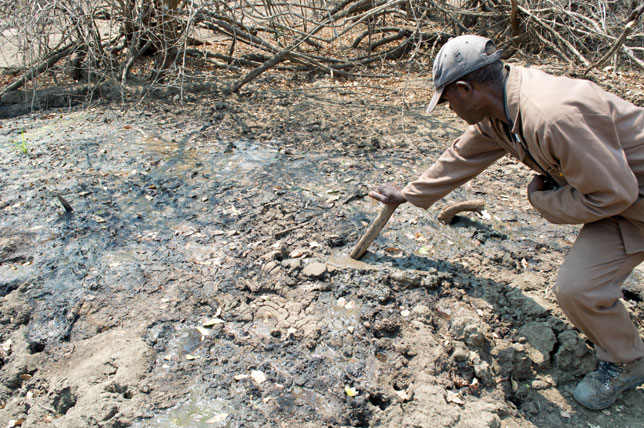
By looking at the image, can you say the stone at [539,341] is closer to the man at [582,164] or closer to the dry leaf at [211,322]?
the man at [582,164]

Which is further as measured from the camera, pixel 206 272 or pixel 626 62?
pixel 626 62

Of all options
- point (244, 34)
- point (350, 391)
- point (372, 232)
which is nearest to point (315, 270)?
point (372, 232)

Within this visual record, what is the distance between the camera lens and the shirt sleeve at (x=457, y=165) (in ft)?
8.36

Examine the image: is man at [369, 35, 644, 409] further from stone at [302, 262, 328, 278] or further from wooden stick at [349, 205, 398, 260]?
stone at [302, 262, 328, 278]

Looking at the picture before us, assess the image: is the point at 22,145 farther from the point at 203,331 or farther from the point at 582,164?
the point at 582,164

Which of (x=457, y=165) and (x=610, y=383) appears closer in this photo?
(x=610, y=383)

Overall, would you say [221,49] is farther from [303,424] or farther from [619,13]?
[303,424]

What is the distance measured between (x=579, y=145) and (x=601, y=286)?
0.65m

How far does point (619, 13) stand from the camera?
709 cm

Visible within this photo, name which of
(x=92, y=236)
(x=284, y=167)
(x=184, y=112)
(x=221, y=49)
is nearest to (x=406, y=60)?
(x=221, y=49)

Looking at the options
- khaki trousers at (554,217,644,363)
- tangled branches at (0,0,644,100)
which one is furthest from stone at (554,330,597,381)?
tangled branches at (0,0,644,100)

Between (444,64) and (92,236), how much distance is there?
2464mm

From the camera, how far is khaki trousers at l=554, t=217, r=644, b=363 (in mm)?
2135

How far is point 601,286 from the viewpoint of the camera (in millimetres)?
2139
